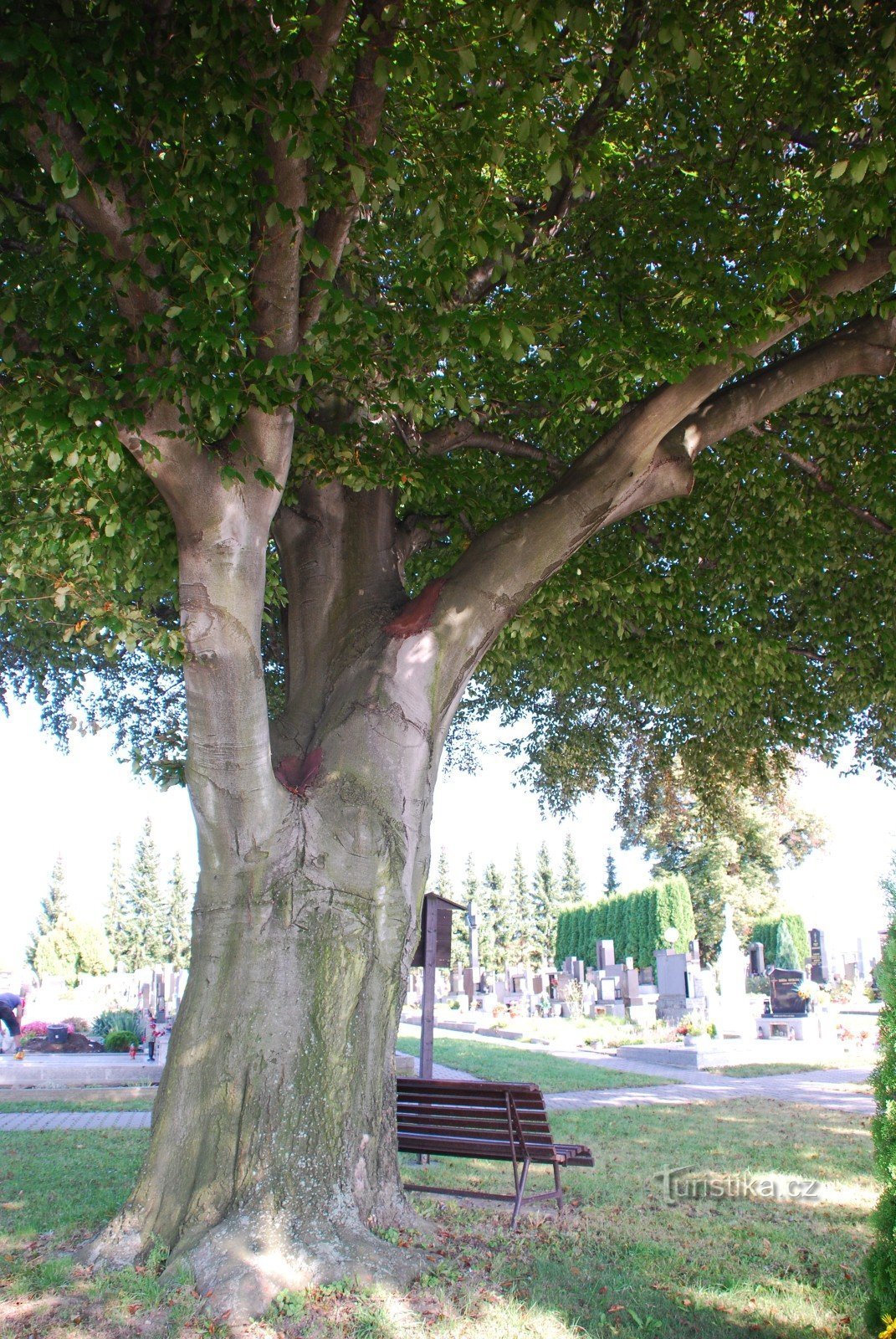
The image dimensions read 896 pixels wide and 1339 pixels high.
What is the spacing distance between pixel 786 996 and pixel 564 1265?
21.5 meters

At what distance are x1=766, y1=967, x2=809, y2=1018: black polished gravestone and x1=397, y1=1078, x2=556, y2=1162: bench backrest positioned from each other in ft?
63.1

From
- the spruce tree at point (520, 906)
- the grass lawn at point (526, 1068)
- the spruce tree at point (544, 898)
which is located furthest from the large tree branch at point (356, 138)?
the spruce tree at point (544, 898)

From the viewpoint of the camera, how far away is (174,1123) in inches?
189

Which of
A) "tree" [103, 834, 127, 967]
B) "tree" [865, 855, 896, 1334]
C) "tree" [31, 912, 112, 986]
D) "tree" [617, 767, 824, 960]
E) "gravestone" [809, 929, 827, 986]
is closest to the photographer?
"tree" [865, 855, 896, 1334]

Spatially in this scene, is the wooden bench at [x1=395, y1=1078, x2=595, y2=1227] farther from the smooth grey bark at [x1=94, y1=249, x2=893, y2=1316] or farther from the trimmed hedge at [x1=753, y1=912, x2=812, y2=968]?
the trimmed hedge at [x1=753, y1=912, x2=812, y2=968]

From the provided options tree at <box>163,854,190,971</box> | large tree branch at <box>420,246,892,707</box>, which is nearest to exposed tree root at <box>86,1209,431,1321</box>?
large tree branch at <box>420,246,892,707</box>

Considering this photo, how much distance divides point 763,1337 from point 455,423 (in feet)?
19.4

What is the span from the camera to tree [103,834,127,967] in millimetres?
68188

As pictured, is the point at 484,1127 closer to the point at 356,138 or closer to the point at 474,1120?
the point at 474,1120

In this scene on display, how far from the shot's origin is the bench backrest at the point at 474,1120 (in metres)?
5.92

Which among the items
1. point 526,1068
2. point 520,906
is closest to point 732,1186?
point 526,1068

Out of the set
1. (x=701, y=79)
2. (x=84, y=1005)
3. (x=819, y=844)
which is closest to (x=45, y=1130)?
(x=701, y=79)

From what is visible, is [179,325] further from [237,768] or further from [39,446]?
[237,768]

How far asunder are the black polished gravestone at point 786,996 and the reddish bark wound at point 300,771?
69.0 ft
